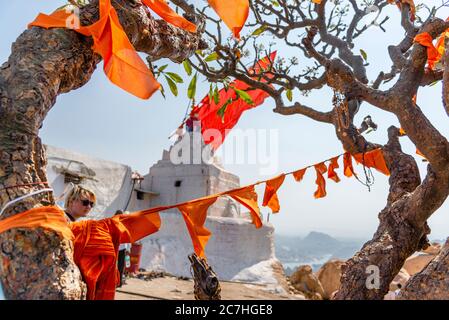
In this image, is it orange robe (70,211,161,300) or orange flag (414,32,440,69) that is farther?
orange flag (414,32,440,69)

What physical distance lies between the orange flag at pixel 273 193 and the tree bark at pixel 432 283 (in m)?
2.91

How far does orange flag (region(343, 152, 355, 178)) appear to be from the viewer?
558cm

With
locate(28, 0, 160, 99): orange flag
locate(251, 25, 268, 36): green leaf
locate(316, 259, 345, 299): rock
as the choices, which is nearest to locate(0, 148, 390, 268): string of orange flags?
locate(28, 0, 160, 99): orange flag

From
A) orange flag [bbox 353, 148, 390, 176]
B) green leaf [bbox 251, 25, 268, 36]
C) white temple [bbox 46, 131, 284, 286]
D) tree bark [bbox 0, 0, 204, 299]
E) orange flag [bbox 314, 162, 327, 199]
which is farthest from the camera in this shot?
white temple [bbox 46, 131, 284, 286]

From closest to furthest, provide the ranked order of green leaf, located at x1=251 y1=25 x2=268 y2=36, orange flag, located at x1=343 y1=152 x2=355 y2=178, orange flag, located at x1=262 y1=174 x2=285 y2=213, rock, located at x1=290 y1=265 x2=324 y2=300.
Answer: orange flag, located at x1=343 y1=152 x2=355 y2=178, orange flag, located at x1=262 y1=174 x2=285 y2=213, green leaf, located at x1=251 y1=25 x2=268 y2=36, rock, located at x1=290 y1=265 x2=324 y2=300

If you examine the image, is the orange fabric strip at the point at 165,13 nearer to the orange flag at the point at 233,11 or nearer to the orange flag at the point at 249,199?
the orange flag at the point at 233,11

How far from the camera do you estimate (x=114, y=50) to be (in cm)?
289

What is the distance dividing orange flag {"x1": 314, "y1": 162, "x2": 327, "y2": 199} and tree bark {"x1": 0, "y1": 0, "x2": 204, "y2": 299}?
3674mm

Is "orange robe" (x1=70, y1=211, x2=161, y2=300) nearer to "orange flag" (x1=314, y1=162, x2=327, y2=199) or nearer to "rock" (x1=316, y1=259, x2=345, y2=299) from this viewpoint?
"orange flag" (x1=314, y1=162, x2=327, y2=199)

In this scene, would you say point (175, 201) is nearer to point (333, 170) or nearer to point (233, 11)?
point (333, 170)

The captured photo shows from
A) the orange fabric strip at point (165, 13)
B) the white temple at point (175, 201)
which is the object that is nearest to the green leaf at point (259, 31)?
the orange fabric strip at point (165, 13)

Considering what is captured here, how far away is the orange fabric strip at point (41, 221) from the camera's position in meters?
2.04
